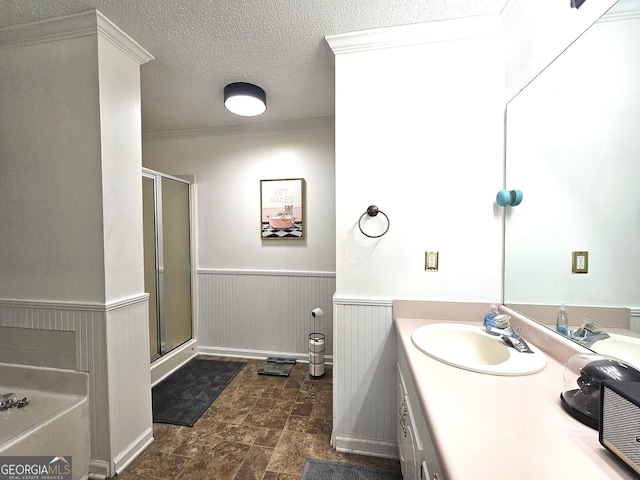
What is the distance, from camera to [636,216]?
75cm

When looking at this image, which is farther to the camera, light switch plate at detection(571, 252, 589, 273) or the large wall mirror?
light switch plate at detection(571, 252, 589, 273)

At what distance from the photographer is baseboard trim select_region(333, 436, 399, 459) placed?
146 centimetres

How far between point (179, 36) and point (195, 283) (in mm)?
2240

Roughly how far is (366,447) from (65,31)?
2.88 meters

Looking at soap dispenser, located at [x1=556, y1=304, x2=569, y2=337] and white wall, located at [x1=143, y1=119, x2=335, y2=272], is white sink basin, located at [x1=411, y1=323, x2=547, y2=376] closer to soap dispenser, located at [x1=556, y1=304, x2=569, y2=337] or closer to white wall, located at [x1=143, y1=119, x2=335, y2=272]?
soap dispenser, located at [x1=556, y1=304, x2=569, y2=337]

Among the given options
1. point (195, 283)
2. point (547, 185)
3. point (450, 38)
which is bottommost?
point (195, 283)

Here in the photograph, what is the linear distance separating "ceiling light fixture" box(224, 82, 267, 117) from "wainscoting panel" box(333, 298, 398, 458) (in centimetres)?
163

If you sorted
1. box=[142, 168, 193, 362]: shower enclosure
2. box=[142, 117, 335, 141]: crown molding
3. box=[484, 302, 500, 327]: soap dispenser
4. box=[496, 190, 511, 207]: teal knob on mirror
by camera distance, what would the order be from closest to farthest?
box=[484, 302, 500, 327]: soap dispenser < box=[496, 190, 511, 207]: teal knob on mirror < box=[142, 168, 193, 362]: shower enclosure < box=[142, 117, 335, 141]: crown molding

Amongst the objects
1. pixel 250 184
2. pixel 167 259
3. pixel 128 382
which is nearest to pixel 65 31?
pixel 250 184

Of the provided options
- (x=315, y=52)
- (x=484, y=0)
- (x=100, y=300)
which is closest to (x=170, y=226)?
(x=100, y=300)

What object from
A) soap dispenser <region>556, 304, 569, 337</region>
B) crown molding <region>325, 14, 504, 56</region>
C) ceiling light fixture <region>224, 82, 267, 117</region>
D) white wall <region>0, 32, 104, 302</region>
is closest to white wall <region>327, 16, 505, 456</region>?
crown molding <region>325, 14, 504, 56</region>

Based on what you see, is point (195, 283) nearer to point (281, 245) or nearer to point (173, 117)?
point (281, 245)

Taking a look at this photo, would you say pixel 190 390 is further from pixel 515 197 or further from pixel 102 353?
pixel 515 197

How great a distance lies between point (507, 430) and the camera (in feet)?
2.00
